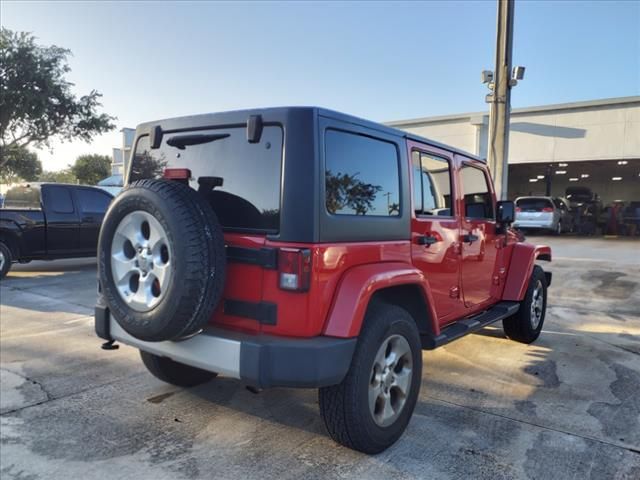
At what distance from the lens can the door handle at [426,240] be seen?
3371 millimetres

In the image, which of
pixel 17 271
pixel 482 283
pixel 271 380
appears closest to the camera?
pixel 271 380

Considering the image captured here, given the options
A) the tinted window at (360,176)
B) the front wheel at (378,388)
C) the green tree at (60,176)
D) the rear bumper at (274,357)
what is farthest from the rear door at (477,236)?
the green tree at (60,176)

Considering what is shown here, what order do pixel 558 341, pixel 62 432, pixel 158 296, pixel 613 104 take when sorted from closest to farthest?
pixel 158 296, pixel 62 432, pixel 558 341, pixel 613 104

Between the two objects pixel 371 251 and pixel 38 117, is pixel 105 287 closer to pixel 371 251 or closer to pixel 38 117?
pixel 371 251

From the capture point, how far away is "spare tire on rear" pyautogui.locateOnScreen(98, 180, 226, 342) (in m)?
2.46

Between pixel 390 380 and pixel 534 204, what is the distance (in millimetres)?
17438

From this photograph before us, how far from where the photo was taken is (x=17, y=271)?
9.76 meters

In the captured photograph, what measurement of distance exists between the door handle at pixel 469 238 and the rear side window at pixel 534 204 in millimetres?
15478

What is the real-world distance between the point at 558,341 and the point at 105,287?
4744mm

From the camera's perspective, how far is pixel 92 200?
32.1 feet

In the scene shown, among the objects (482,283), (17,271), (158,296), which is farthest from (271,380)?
(17,271)

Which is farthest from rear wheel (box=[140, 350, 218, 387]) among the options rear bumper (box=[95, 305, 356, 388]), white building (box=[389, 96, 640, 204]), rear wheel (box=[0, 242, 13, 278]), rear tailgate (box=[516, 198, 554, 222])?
white building (box=[389, 96, 640, 204])

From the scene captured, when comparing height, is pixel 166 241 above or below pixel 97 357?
above

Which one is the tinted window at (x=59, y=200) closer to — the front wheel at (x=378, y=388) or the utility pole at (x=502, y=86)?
the front wheel at (x=378, y=388)
